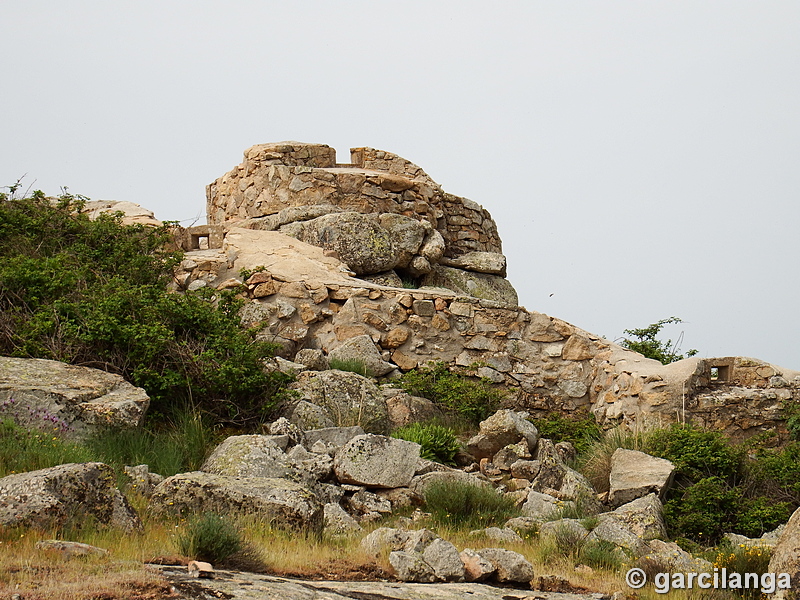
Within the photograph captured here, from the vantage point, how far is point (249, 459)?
707 centimetres

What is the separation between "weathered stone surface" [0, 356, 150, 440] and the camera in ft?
23.1

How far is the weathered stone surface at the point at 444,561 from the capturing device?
212 inches

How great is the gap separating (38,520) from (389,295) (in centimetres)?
680

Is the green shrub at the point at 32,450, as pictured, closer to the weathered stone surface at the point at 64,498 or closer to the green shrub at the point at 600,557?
the weathered stone surface at the point at 64,498

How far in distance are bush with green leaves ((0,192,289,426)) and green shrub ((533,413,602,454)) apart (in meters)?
3.54

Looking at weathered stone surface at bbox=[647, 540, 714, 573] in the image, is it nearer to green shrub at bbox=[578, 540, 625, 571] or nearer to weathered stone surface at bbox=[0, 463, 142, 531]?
green shrub at bbox=[578, 540, 625, 571]

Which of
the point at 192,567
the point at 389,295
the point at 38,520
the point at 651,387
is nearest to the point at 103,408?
the point at 38,520

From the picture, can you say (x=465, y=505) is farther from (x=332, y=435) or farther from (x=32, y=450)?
(x=32, y=450)

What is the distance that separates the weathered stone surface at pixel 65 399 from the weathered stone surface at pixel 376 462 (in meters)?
1.83

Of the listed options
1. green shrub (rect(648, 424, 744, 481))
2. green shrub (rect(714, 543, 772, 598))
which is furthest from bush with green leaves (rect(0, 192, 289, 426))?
green shrub (rect(714, 543, 772, 598))

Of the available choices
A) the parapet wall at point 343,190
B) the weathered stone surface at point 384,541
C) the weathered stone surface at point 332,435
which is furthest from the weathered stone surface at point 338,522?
the parapet wall at point 343,190

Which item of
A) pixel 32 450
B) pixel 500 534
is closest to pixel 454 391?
pixel 500 534

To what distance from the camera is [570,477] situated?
8.71 meters

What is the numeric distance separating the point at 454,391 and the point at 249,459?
378 cm
